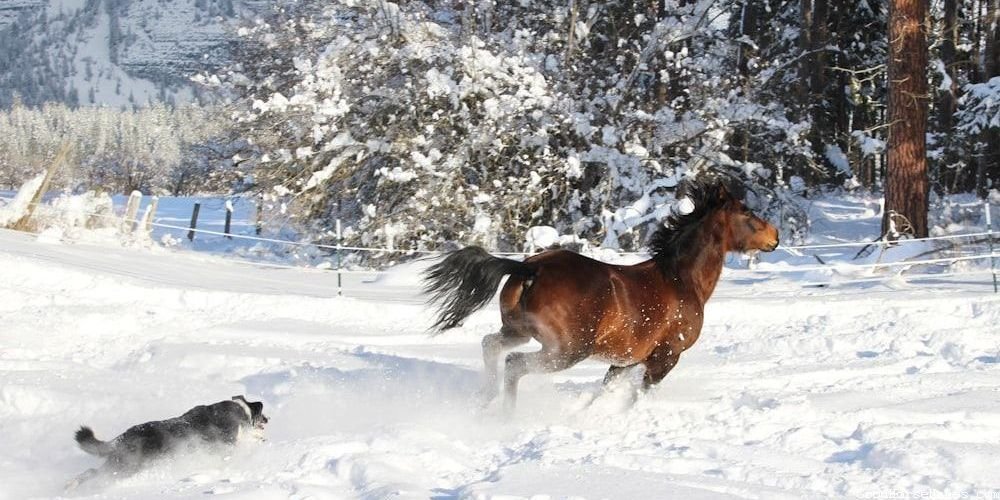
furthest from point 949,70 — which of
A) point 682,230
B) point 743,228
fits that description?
point 682,230

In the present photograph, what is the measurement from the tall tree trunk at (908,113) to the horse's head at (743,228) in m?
7.39

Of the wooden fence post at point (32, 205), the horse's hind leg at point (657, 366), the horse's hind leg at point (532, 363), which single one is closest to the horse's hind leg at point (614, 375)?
the horse's hind leg at point (657, 366)

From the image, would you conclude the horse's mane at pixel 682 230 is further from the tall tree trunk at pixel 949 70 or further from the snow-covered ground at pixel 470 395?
the tall tree trunk at pixel 949 70

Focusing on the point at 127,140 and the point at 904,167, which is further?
the point at 127,140

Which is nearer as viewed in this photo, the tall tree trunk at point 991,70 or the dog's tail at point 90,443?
the dog's tail at point 90,443

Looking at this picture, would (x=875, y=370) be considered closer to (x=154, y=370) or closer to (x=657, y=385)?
(x=657, y=385)

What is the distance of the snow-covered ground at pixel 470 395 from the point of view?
5023 millimetres

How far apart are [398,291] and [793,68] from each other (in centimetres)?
1231

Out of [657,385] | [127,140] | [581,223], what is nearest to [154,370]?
[657,385]

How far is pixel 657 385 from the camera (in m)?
7.00

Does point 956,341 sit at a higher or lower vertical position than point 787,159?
lower

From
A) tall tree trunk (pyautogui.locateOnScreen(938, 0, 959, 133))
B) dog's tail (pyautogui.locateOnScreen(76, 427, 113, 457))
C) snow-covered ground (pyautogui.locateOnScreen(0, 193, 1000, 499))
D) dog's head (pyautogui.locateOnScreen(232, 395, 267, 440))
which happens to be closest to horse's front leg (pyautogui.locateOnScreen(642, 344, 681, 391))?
snow-covered ground (pyautogui.locateOnScreen(0, 193, 1000, 499))

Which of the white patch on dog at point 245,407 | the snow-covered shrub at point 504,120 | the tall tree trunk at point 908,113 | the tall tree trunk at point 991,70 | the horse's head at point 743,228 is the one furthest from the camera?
the tall tree trunk at point 991,70

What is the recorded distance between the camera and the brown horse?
6.64 meters
